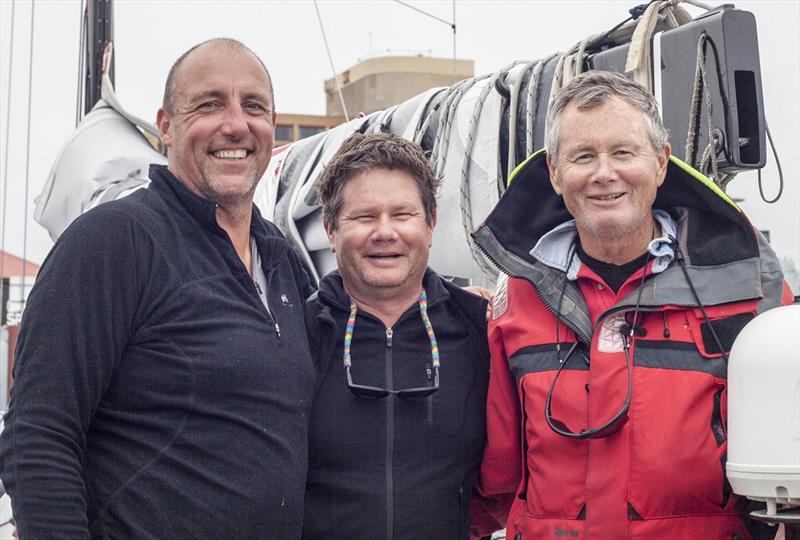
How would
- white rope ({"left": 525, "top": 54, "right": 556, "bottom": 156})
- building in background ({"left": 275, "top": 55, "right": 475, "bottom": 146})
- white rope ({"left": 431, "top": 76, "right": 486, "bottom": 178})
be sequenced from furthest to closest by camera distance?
building in background ({"left": 275, "top": 55, "right": 475, "bottom": 146})
white rope ({"left": 431, "top": 76, "right": 486, "bottom": 178})
white rope ({"left": 525, "top": 54, "right": 556, "bottom": 156})

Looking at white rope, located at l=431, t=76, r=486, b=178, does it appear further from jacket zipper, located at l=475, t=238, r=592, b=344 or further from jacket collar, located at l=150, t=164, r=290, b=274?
jacket collar, located at l=150, t=164, r=290, b=274

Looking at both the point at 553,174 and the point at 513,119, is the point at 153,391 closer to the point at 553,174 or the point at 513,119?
the point at 553,174

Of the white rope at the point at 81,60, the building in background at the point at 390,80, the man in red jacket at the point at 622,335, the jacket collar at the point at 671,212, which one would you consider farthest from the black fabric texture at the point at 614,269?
the building in background at the point at 390,80

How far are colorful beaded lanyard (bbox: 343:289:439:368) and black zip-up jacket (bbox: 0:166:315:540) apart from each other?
26 cm

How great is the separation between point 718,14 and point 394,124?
4.35 feet

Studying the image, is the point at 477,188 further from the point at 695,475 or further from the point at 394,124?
the point at 695,475

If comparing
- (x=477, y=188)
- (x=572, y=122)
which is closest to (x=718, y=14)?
(x=572, y=122)

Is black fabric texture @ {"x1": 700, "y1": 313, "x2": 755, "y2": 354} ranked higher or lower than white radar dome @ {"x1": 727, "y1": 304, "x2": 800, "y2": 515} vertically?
higher

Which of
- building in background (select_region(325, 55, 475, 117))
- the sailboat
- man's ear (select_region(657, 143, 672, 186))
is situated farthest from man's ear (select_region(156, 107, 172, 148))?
building in background (select_region(325, 55, 475, 117))

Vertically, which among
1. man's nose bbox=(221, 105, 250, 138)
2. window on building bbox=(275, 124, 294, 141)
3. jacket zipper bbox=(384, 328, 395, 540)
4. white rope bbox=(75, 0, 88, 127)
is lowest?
jacket zipper bbox=(384, 328, 395, 540)

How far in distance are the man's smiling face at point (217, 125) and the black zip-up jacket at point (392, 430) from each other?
42 cm

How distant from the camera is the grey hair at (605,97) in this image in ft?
7.43

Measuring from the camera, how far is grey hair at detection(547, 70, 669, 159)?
7.43 feet

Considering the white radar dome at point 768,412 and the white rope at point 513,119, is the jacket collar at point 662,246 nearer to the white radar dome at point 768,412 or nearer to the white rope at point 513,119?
the white radar dome at point 768,412
